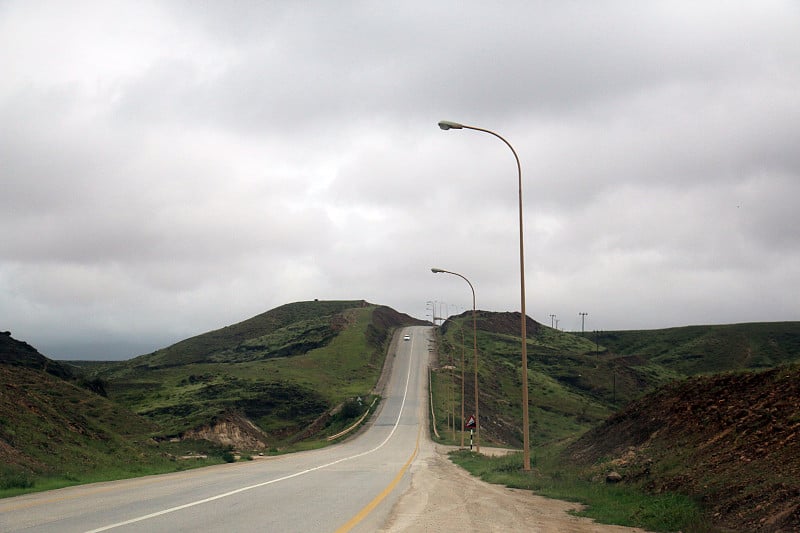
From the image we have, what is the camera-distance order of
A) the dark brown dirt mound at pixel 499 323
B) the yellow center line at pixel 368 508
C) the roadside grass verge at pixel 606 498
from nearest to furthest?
the yellow center line at pixel 368 508, the roadside grass verge at pixel 606 498, the dark brown dirt mound at pixel 499 323

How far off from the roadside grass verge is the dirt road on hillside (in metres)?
0.54

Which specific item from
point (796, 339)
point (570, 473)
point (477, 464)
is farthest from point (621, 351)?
point (570, 473)

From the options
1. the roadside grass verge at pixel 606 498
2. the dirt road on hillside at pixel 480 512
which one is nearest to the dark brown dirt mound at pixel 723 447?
the roadside grass verge at pixel 606 498

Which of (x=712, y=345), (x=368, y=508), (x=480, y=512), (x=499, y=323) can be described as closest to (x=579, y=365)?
(x=712, y=345)

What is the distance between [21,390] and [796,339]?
13170cm

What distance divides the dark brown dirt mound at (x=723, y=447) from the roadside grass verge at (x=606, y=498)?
0.45 metres

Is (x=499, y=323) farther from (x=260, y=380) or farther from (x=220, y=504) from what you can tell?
(x=220, y=504)

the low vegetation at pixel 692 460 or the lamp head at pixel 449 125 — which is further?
the lamp head at pixel 449 125

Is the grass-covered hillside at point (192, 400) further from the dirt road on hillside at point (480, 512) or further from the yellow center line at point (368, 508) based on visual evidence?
the dirt road on hillside at point (480, 512)

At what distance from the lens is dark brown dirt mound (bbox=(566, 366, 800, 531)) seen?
39.3ft

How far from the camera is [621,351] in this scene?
153500mm

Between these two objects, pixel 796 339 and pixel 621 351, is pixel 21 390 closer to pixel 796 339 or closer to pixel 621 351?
pixel 796 339

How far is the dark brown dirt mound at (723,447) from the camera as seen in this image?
12.0 metres

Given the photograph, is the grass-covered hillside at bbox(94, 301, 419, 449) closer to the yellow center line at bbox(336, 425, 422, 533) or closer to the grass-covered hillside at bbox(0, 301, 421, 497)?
the grass-covered hillside at bbox(0, 301, 421, 497)
